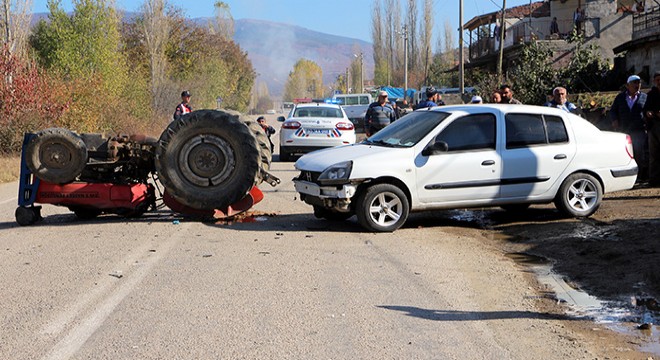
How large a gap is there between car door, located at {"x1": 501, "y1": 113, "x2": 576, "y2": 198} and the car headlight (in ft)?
6.90

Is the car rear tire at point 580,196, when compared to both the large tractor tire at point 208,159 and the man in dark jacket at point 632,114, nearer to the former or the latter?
the man in dark jacket at point 632,114

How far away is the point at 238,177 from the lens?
11.2 meters

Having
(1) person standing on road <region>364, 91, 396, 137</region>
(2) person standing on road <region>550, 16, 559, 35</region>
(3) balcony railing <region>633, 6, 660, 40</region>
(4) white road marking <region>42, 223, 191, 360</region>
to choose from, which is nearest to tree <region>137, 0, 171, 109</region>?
(2) person standing on road <region>550, 16, 559, 35</region>

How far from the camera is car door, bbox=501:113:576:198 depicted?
11.0 meters

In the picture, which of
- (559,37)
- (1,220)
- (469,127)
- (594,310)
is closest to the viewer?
(594,310)

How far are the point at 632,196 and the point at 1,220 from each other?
31.7 ft

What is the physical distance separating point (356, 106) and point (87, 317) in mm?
37823

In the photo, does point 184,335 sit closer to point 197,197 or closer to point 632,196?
point 197,197

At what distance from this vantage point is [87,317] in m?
6.32

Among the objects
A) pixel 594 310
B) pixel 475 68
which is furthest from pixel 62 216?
pixel 475 68

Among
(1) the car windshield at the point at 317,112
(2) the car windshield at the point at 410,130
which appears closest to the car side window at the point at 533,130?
(2) the car windshield at the point at 410,130

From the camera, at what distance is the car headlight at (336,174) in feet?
34.1

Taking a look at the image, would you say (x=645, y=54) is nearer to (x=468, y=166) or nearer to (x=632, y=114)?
(x=632, y=114)

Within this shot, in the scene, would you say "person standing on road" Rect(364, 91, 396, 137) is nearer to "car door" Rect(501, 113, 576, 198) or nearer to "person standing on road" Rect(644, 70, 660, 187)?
"person standing on road" Rect(644, 70, 660, 187)
